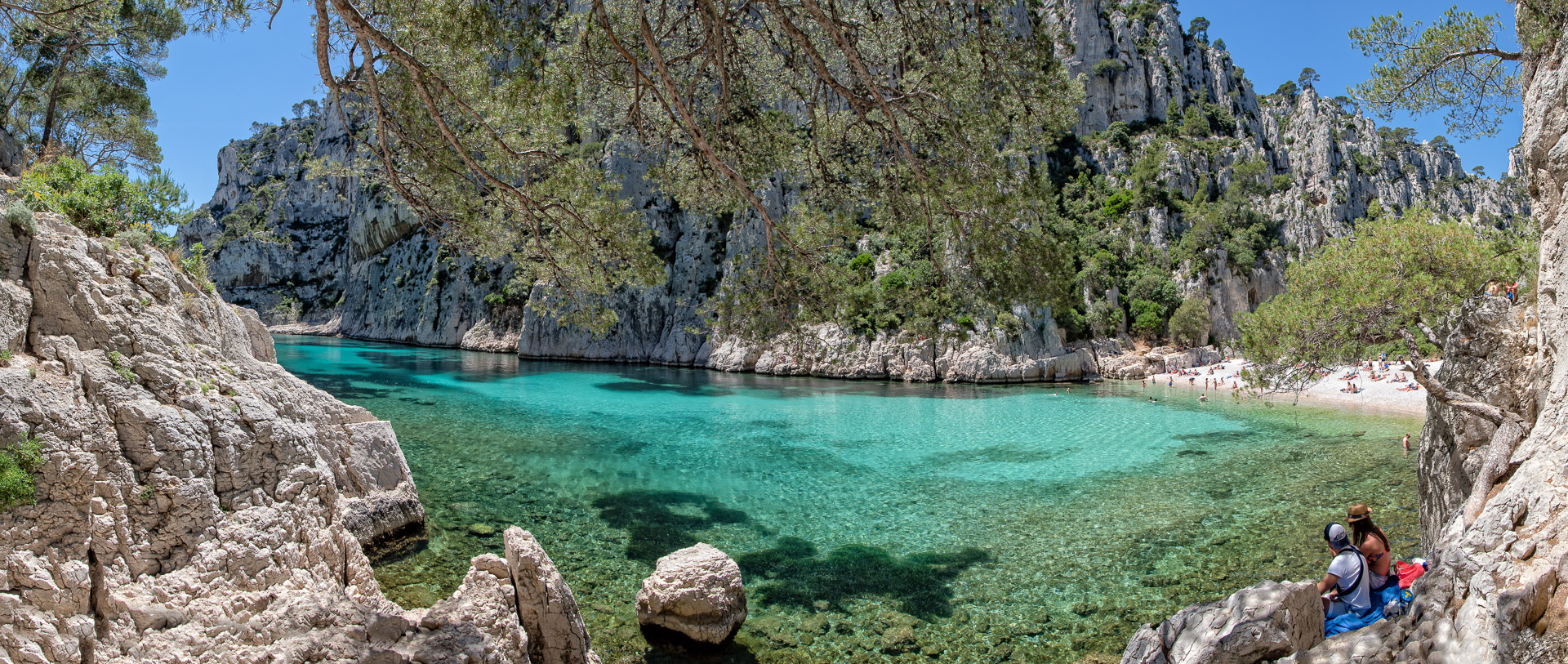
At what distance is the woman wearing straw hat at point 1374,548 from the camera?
15.3ft

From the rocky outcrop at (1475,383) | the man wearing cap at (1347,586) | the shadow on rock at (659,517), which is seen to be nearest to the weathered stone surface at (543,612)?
the shadow on rock at (659,517)

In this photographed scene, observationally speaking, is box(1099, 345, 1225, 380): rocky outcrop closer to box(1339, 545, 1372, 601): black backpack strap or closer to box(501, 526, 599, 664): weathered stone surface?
box(1339, 545, 1372, 601): black backpack strap

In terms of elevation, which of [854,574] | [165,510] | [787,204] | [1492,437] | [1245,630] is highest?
[787,204]

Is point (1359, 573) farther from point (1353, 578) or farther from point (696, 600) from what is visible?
point (696, 600)

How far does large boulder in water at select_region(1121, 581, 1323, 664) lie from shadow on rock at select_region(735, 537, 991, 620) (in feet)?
6.94

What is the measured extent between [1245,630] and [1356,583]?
3.97 ft

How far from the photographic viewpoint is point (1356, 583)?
4379mm

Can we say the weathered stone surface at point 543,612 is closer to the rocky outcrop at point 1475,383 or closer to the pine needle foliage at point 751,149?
the pine needle foliage at point 751,149

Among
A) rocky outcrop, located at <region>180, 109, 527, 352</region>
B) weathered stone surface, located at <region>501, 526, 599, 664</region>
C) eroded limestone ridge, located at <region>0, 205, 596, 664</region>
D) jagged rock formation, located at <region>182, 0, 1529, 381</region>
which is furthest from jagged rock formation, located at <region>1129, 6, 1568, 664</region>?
rocky outcrop, located at <region>180, 109, 527, 352</region>

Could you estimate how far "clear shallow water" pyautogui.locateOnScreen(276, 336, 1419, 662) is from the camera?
594 centimetres

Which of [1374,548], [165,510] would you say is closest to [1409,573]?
[1374,548]

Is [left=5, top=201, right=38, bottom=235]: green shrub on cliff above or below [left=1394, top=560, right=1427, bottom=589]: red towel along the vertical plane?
above

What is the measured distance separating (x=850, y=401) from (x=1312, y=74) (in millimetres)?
73401

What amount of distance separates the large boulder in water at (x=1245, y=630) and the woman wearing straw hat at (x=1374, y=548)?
949 millimetres
